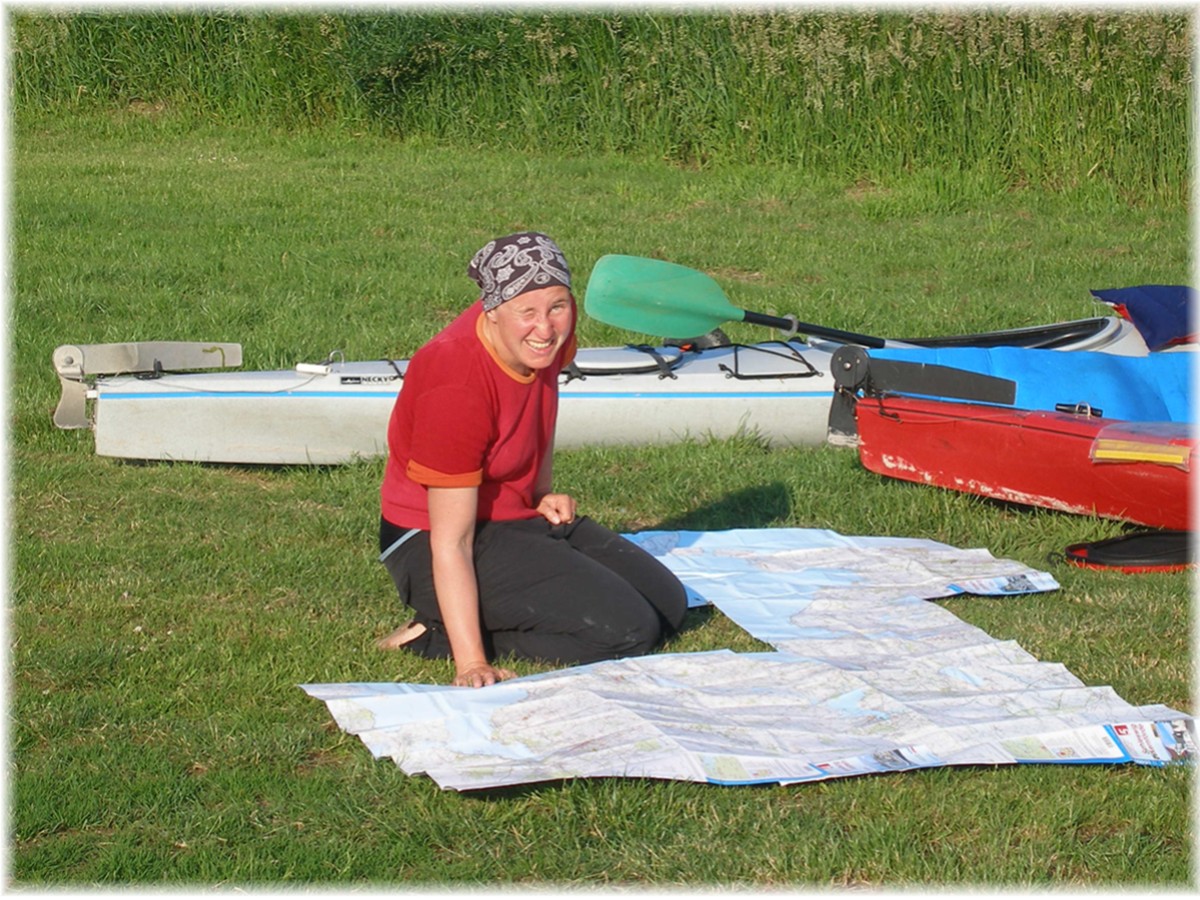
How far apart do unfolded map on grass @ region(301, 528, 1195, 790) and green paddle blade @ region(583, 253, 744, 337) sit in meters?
1.41

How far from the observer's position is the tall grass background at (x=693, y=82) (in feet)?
33.7

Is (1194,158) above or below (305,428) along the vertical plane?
above

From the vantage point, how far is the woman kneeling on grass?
3.65m

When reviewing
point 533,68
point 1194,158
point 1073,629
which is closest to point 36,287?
point 533,68

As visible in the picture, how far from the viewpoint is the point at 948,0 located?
10273 millimetres

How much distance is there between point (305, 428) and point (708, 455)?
1.54 m

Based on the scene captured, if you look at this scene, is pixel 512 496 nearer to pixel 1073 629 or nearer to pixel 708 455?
pixel 1073 629

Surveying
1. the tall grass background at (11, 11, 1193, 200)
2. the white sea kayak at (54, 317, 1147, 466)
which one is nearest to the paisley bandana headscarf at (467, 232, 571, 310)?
the white sea kayak at (54, 317, 1147, 466)

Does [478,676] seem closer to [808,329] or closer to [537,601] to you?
[537,601]

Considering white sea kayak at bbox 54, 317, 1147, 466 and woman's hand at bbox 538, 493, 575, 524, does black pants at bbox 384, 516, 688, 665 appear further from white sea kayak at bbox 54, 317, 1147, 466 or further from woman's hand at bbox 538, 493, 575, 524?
white sea kayak at bbox 54, 317, 1147, 466

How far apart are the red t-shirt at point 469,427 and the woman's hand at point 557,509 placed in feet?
0.13

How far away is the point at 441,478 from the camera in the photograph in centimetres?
364

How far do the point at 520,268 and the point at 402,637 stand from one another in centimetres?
99

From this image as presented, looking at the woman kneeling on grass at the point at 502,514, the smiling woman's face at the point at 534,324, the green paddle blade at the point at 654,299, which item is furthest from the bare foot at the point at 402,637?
the green paddle blade at the point at 654,299
